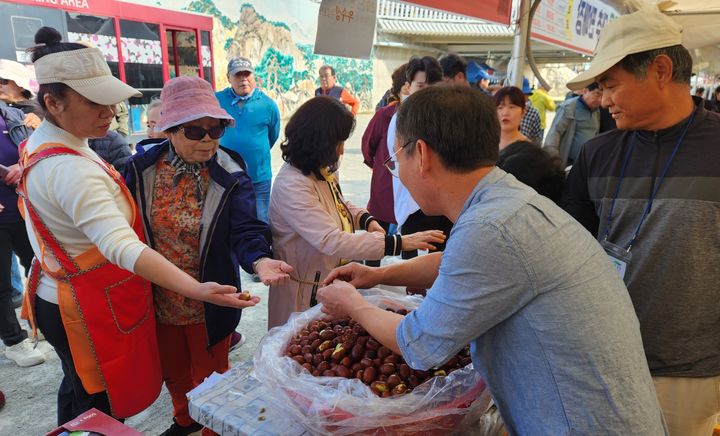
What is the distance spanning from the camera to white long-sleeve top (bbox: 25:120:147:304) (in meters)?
1.52

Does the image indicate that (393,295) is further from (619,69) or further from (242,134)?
(242,134)

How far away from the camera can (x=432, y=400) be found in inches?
47.3

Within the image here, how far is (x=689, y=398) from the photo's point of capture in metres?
1.50

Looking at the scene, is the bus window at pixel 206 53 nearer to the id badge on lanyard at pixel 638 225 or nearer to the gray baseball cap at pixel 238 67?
the gray baseball cap at pixel 238 67

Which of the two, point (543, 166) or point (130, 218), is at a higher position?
point (543, 166)

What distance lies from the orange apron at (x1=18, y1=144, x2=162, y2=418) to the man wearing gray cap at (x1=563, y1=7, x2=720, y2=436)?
1.75m

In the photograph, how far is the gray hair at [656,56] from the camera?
1.42m

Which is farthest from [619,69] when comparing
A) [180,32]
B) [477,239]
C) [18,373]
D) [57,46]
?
[180,32]

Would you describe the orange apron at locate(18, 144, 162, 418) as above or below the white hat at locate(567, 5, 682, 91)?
below

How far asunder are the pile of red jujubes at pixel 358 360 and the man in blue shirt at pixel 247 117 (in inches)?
118

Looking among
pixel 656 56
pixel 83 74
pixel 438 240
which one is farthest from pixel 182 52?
pixel 656 56

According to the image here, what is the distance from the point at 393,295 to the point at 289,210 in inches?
25.7

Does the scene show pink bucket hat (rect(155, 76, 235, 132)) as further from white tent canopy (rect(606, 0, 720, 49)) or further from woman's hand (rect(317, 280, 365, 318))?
white tent canopy (rect(606, 0, 720, 49))

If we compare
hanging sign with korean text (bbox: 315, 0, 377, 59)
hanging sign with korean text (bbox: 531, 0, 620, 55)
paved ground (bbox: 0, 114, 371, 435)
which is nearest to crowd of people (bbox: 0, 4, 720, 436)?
paved ground (bbox: 0, 114, 371, 435)
